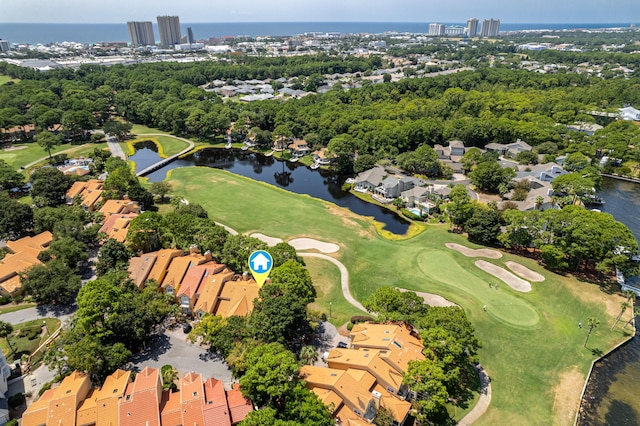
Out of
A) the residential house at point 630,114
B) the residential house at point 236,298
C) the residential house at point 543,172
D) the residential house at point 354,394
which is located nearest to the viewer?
the residential house at point 354,394

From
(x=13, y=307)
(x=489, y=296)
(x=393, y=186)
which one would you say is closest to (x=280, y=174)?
(x=393, y=186)

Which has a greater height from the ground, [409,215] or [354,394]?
[354,394]

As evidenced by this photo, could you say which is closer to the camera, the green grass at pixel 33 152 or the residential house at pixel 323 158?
the green grass at pixel 33 152

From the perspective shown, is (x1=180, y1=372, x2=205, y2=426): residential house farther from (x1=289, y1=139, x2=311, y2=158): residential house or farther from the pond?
(x1=289, y1=139, x2=311, y2=158): residential house

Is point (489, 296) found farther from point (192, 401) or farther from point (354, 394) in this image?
point (192, 401)

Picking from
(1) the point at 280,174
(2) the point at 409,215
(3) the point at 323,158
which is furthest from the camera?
(3) the point at 323,158

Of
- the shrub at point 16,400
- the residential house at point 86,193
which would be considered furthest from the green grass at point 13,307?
the residential house at point 86,193

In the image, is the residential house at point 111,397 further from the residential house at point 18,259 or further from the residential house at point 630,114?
the residential house at point 630,114

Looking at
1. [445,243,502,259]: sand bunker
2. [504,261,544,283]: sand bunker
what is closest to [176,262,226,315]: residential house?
[445,243,502,259]: sand bunker
